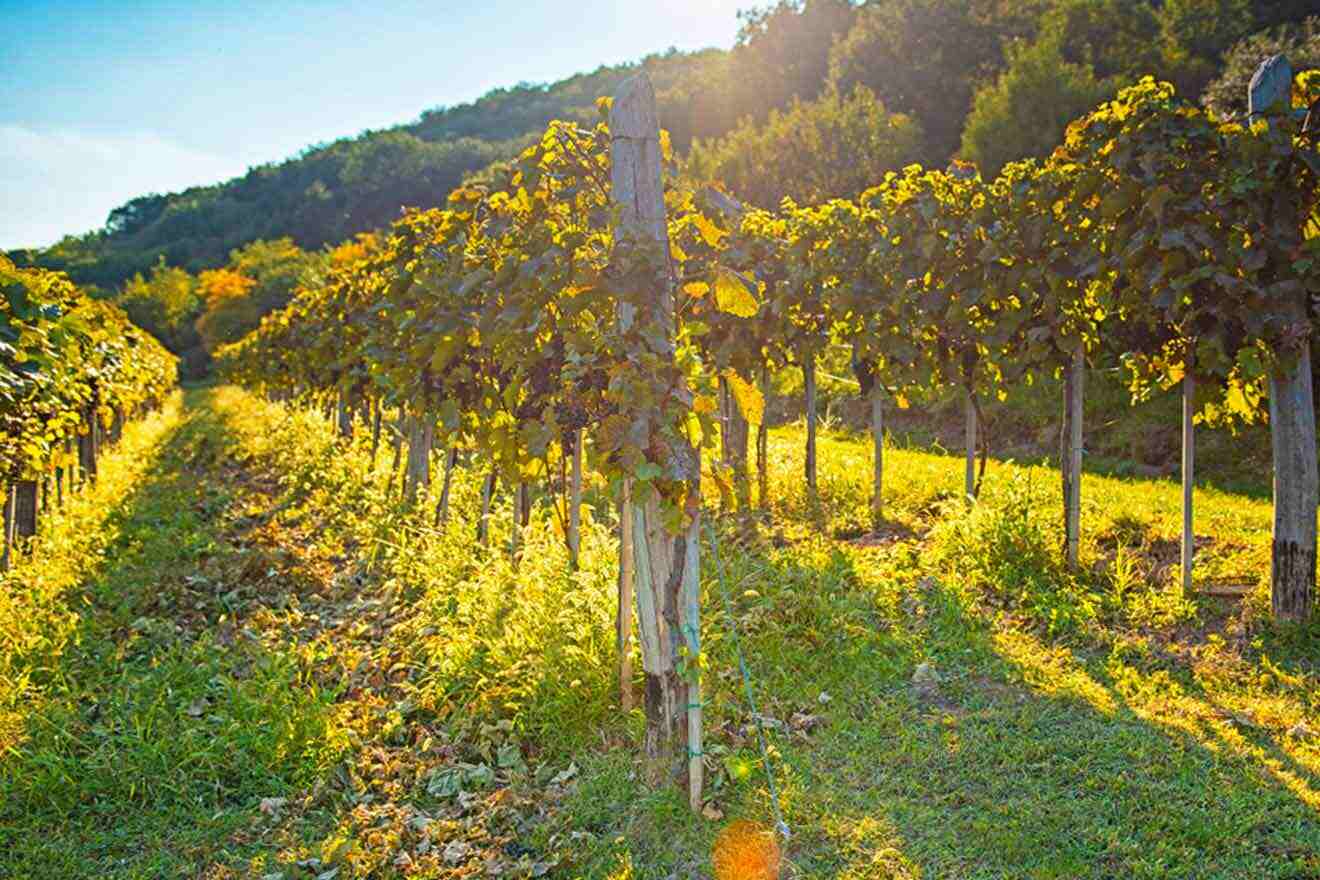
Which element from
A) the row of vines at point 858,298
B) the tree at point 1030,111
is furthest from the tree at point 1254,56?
the row of vines at point 858,298

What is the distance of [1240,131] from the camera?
189 inches

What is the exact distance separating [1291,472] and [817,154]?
2147 cm

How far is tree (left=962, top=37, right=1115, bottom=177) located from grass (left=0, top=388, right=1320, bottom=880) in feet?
49.3

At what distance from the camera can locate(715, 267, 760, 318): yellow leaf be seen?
364cm

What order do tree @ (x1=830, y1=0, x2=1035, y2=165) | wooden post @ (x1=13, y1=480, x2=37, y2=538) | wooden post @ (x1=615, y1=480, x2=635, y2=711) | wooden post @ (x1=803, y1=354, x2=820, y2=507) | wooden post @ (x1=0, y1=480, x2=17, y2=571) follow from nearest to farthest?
wooden post @ (x1=615, y1=480, x2=635, y2=711)
wooden post @ (x1=0, y1=480, x2=17, y2=571)
wooden post @ (x1=13, y1=480, x2=37, y2=538)
wooden post @ (x1=803, y1=354, x2=820, y2=507)
tree @ (x1=830, y1=0, x2=1035, y2=165)

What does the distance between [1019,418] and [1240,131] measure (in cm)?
867

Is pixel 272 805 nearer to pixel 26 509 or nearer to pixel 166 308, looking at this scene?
pixel 26 509

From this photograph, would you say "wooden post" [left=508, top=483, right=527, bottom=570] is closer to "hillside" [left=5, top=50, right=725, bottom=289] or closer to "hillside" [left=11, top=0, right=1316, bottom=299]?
"hillside" [left=11, top=0, right=1316, bottom=299]

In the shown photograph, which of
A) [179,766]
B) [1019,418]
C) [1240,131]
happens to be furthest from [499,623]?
[1019,418]

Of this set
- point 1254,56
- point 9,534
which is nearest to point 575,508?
point 9,534

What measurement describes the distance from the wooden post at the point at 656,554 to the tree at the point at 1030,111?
60.2 feet

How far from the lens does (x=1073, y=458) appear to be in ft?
20.0

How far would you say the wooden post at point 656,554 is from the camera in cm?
374

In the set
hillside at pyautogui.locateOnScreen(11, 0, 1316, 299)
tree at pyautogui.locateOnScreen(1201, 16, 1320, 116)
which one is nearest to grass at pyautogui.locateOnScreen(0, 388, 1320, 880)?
hillside at pyautogui.locateOnScreen(11, 0, 1316, 299)
